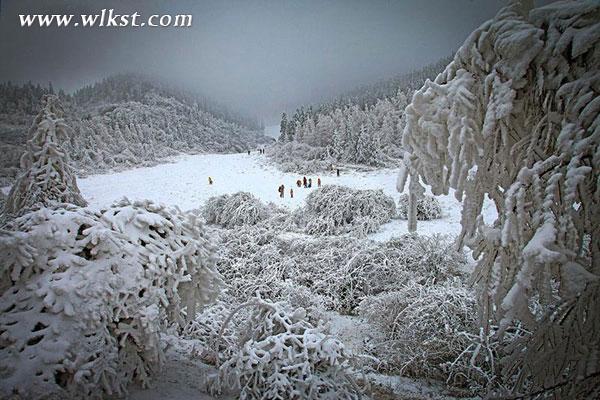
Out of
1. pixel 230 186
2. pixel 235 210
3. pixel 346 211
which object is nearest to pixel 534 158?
pixel 346 211

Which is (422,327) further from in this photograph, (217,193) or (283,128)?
(283,128)

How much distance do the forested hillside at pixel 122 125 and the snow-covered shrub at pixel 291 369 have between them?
4.97 meters

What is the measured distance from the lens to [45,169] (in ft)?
17.7

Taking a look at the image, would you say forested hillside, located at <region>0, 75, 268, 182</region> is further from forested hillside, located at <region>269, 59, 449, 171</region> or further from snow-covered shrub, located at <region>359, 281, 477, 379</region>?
forested hillside, located at <region>269, 59, 449, 171</region>

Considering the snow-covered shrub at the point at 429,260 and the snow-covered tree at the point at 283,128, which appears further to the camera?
the snow-covered tree at the point at 283,128

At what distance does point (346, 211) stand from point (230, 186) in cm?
933

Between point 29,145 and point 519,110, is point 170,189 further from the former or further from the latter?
point 519,110

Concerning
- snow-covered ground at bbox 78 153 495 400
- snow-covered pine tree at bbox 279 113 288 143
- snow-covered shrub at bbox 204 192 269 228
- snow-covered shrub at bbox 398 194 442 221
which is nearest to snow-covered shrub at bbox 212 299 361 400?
snow-covered ground at bbox 78 153 495 400

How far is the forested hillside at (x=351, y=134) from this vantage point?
2764 cm

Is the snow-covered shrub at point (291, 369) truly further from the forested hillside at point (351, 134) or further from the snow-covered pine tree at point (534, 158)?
the forested hillside at point (351, 134)

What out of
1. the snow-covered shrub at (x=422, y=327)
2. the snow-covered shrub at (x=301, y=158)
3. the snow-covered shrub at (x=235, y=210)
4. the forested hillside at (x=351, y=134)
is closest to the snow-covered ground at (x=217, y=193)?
the snow-covered shrub at (x=422, y=327)

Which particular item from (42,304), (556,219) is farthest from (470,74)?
(42,304)

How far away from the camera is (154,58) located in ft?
29.5

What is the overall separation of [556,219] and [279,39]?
9122mm
